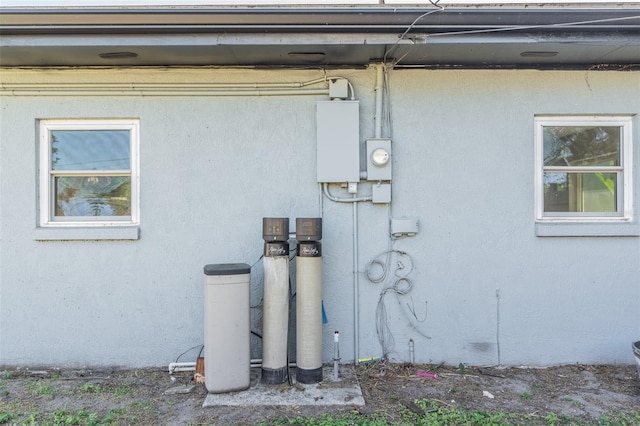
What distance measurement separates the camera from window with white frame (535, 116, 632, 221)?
12.9ft

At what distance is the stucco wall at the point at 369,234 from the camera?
3.86 m

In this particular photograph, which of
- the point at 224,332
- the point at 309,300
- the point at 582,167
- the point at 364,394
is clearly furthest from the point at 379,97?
the point at 364,394

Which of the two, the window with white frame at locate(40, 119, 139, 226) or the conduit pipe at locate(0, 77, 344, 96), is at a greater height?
the conduit pipe at locate(0, 77, 344, 96)

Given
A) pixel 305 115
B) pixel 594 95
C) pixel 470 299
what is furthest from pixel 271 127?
pixel 594 95

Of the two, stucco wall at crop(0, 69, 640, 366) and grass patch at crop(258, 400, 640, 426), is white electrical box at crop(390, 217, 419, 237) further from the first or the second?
grass patch at crop(258, 400, 640, 426)

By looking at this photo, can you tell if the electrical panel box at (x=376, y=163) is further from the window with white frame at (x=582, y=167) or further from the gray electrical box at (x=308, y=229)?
the window with white frame at (x=582, y=167)

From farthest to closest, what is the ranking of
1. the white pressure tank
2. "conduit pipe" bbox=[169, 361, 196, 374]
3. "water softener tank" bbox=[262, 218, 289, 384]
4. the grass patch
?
1. "conduit pipe" bbox=[169, 361, 196, 374]
2. "water softener tank" bbox=[262, 218, 289, 384]
3. the white pressure tank
4. the grass patch

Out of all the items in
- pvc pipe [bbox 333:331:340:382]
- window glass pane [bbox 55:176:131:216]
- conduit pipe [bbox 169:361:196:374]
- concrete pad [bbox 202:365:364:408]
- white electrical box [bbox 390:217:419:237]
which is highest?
window glass pane [bbox 55:176:131:216]

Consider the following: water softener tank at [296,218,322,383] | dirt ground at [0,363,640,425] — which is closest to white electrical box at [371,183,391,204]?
water softener tank at [296,218,322,383]

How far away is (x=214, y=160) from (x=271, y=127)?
2.14ft

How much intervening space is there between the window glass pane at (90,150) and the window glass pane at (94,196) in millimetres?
121

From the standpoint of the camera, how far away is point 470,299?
12.8 feet

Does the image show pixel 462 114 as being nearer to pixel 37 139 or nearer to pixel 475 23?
pixel 475 23

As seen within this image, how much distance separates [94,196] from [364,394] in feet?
10.6
